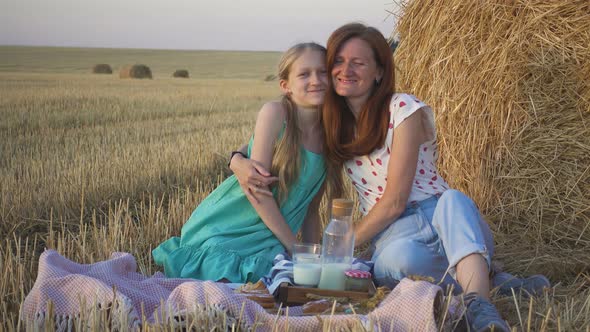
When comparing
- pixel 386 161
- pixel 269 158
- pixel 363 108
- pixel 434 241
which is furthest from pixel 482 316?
pixel 269 158

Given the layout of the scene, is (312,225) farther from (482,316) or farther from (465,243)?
(482,316)

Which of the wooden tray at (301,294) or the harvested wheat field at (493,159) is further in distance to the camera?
the harvested wheat field at (493,159)

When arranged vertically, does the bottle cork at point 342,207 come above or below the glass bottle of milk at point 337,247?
above

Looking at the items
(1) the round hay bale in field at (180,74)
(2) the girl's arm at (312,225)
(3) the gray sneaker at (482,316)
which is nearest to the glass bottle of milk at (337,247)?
(3) the gray sneaker at (482,316)

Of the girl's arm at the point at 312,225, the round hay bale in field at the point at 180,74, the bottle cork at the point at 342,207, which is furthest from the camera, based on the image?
the round hay bale in field at the point at 180,74

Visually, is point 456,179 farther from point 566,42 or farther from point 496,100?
point 566,42

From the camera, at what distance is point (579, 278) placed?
4.20 m

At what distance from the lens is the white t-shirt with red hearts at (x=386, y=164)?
12.1 feet

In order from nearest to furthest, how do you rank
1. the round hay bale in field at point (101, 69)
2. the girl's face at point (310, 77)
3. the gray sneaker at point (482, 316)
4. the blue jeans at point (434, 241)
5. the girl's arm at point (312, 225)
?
the gray sneaker at point (482, 316) → the blue jeans at point (434, 241) → the girl's face at point (310, 77) → the girl's arm at point (312, 225) → the round hay bale in field at point (101, 69)

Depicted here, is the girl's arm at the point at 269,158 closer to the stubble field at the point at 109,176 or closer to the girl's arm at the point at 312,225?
the girl's arm at the point at 312,225

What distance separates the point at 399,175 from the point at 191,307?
4.18ft

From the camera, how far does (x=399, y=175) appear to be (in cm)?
361

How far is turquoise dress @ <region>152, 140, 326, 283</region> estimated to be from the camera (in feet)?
12.4

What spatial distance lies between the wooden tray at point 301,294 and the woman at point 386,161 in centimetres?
34
